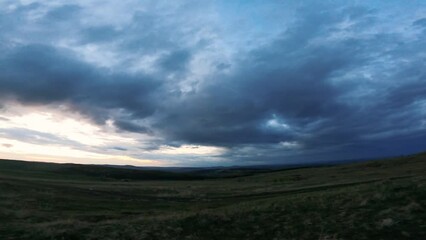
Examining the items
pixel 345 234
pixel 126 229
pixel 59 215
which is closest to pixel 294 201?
pixel 345 234

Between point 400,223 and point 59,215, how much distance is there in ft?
98.3

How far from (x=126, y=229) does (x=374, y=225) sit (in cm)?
1465

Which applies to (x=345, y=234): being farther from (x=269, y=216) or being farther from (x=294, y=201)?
(x=294, y=201)

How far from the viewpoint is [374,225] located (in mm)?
22078

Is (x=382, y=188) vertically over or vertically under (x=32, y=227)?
over

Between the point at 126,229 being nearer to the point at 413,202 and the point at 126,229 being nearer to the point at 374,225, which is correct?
the point at 374,225

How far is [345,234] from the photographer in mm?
21109

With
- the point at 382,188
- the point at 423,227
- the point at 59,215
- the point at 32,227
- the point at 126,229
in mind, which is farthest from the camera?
the point at 59,215

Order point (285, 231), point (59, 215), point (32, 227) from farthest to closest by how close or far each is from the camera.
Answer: point (59, 215)
point (32, 227)
point (285, 231)

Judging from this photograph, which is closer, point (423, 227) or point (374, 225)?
point (423, 227)

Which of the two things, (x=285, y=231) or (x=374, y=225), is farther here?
(x=285, y=231)

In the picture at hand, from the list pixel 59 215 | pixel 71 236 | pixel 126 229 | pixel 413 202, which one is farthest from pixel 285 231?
pixel 59 215

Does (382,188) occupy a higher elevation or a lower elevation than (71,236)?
higher

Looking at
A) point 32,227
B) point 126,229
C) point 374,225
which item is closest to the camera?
point 374,225
